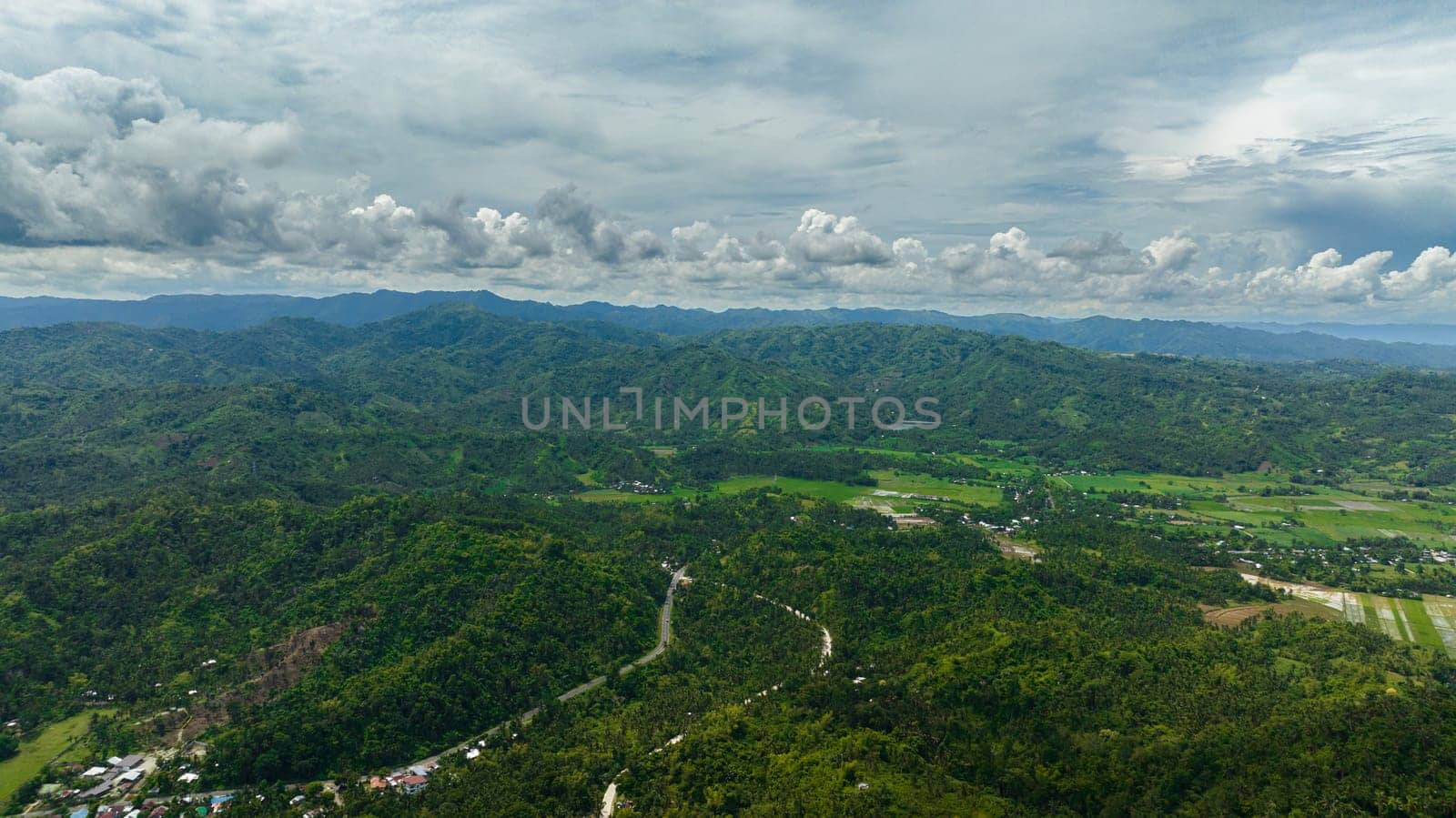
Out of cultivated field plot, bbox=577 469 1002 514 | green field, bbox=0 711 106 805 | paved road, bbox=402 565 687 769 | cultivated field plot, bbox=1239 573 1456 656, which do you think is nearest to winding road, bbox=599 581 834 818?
paved road, bbox=402 565 687 769

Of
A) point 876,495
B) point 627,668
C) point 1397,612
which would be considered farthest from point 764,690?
point 876,495

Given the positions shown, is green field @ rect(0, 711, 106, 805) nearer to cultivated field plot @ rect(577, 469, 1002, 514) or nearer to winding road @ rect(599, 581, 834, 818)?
winding road @ rect(599, 581, 834, 818)

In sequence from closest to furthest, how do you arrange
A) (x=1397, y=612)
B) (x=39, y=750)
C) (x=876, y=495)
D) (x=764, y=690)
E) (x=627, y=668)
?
(x=39, y=750)
(x=764, y=690)
(x=627, y=668)
(x=1397, y=612)
(x=876, y=495)

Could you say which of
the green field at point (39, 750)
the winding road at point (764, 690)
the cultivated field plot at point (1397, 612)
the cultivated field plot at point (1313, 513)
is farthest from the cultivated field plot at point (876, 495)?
the green field at point (39, 750)

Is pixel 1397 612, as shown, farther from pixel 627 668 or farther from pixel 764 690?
pixel 627 668

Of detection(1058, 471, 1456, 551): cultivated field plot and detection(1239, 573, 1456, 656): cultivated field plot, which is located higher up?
detection(1239, 573, 1456, 656): cultivated field plot

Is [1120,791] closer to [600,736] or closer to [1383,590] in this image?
[600,736]
